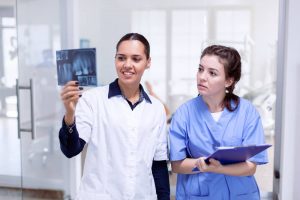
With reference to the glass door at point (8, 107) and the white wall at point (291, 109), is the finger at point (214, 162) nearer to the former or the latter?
the white wall at point (291, 109)

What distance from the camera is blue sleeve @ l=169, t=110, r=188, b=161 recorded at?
1313 mm

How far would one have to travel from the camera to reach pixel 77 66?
132 centimetres

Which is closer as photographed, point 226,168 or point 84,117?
point 226,168

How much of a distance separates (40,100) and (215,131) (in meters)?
1.76

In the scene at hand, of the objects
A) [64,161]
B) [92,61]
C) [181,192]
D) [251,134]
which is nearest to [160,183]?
[181,192]

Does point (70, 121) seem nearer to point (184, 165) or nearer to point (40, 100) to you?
point (184, 165)

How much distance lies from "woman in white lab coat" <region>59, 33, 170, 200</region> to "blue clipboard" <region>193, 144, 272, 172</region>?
0.29 metres

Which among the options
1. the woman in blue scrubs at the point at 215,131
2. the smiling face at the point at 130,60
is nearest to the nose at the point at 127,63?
the smiling face at the point at 130,60

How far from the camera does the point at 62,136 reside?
1238 millimetres

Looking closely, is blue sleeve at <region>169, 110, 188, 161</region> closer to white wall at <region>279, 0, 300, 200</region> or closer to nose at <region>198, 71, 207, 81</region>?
nose at <region>198, 71, 207, 81</region>

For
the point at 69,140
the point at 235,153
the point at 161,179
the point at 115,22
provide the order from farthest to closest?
the point at 115,22 → the point at 161,179 → the point at 69,140 → the point at 235,153

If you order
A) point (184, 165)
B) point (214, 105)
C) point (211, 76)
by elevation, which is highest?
point (211, 76)

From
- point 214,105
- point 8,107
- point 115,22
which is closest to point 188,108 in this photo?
point 214,105

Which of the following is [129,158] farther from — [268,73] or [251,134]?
[268,73]
